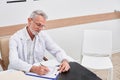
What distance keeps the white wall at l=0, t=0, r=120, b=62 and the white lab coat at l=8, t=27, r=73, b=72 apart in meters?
0.70

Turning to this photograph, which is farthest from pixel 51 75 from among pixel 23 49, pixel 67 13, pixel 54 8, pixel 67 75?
pixel 67 13

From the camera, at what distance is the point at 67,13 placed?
11.6ft

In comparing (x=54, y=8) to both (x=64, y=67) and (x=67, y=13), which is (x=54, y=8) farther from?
(x=64, y=67)

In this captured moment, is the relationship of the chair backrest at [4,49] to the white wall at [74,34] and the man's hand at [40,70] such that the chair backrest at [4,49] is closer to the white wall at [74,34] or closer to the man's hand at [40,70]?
the man's hand at [40,70]

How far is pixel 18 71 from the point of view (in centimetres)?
197

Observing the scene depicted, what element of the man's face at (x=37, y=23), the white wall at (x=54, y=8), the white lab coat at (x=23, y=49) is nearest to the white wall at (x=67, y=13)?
the white wall at (x=54, y=8)

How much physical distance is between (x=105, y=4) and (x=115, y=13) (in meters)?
0.32

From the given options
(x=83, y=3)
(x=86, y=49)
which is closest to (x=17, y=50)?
(x=86, y=49)

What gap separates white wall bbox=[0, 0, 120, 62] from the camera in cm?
303

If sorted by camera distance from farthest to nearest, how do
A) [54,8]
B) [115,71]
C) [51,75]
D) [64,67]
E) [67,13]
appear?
[115,71] → [67,13] → [54,8] → [64,67] → [51,75]

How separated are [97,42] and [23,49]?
129 centimetres

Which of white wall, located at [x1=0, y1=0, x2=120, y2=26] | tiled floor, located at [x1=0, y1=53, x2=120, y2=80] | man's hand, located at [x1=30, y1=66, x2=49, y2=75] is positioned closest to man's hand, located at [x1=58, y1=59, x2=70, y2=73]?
man's hand, located at [x1=30, y1=66, x2=49, y2=75]

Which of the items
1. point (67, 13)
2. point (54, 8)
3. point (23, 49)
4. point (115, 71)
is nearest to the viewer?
point (23, 49)

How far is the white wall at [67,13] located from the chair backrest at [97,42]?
0.58m
